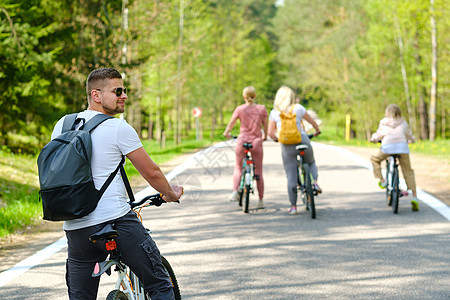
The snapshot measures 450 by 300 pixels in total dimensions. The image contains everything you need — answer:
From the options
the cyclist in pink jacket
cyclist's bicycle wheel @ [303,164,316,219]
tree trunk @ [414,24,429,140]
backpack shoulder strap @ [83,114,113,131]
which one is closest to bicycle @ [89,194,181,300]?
backpack shoulder strap @ [83,114,113,131]

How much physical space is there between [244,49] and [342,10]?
10.4 m

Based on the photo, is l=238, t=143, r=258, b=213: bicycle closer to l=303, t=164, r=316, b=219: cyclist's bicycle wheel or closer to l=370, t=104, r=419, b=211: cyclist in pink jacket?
l=303, t=164, r=316, b=219: cyclist's bicycle wheel

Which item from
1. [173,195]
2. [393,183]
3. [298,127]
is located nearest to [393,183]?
[393,183]

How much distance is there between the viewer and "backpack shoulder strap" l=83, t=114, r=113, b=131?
3.24 metres

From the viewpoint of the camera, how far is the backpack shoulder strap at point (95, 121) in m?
3.24

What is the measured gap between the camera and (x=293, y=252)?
6848 mm

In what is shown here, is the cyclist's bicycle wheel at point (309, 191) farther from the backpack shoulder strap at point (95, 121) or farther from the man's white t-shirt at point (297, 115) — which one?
the backpack shoulder strap at point (95, 121)

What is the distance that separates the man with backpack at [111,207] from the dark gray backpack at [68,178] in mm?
72

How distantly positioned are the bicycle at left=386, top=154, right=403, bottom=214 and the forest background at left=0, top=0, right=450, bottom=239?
2.27 metres

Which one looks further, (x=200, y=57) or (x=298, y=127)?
(x=200, y=57)

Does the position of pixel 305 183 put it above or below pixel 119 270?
below

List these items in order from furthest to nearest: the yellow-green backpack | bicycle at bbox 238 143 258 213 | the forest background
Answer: the forest background
bicycle at bbox 238 143 258 213
the yellow-green backpack

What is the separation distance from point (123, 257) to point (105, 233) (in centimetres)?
24

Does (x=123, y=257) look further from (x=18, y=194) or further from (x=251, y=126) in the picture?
(x=18, y=194)
